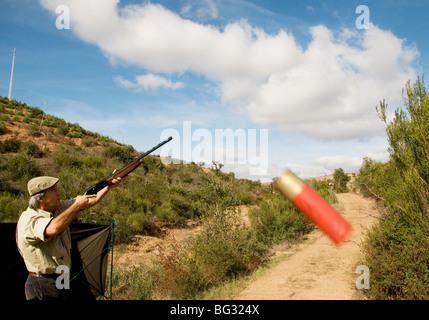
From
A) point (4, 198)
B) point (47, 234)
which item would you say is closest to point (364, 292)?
point (47, 234)

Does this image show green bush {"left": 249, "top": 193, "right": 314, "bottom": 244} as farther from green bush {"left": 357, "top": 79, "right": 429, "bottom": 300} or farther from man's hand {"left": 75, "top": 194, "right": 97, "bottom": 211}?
man's hand {"left": 75, "top": 194, "right": 97, "bottom": 211}

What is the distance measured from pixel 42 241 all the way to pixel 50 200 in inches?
18.5

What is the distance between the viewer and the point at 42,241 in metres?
2.88

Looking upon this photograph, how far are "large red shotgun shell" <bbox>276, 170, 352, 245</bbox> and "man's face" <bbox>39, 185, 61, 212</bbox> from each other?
2.74 m

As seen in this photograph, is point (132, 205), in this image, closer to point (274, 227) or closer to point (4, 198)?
point (4, 198)

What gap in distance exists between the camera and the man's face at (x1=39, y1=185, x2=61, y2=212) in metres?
3.10

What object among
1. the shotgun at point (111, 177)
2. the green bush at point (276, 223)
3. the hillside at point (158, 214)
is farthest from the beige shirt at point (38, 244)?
the green bush at point (276, 223)

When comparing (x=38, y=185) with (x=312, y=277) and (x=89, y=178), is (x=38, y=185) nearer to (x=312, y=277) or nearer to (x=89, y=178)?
(x=312, y=277)

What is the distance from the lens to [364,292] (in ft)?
23.0

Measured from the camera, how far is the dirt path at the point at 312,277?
23.9 ft

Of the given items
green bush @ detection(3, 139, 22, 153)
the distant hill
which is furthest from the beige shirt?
green bush @ detection(3, 139, 22, 153)

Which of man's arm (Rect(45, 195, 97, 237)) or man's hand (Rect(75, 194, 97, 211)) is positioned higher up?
man's hand (Rect(75, 194, 97, 211))

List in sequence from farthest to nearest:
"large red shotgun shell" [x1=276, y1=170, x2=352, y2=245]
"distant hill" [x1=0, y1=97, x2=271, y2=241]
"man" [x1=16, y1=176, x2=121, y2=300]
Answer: "distant hill" [x1=0, y1=97, x2=271, y2=241] < "man" [x1=16, y1=176, x2=121, y2=300] < "large red shotgun shell" [x1=276, y1=170, x2=352, y2=245]
